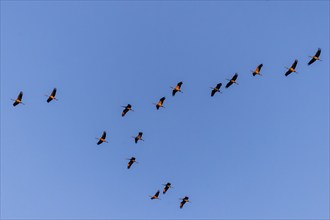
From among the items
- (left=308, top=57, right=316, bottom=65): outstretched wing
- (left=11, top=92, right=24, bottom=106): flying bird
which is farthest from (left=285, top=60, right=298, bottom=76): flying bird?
(left=11, top=92, right=24, bottom=106): flying bird

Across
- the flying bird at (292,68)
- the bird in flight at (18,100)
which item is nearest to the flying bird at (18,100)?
the bird in flight at (18,100)

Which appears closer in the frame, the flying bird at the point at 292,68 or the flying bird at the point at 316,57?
the flying bird at the point at 316,57

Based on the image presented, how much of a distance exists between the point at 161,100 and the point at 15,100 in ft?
70.1

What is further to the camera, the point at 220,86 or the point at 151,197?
the point at 151,197

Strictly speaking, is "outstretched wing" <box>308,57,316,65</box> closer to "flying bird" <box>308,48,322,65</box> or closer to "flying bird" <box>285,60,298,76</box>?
"flying bird" <box>308,48,322,65</box>

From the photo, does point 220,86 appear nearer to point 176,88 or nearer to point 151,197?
point 176,88

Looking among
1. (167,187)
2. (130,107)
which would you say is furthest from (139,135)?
(167,187)

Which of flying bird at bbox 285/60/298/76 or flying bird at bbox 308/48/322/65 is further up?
flying bird at bbox 308/48/322/65

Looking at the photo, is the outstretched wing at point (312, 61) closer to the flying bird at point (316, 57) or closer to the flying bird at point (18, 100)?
the flying bird at point (316, 57)

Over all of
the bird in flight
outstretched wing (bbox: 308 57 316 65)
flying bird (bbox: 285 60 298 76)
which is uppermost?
outstretched wing (bbox: 308 57 316 65)

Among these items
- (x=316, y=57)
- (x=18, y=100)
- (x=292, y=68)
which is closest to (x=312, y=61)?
(x=316, y=57)

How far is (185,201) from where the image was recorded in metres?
85.9

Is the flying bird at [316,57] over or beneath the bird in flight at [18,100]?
over

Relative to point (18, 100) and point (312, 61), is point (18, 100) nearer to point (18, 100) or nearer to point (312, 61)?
point (18, 100)
